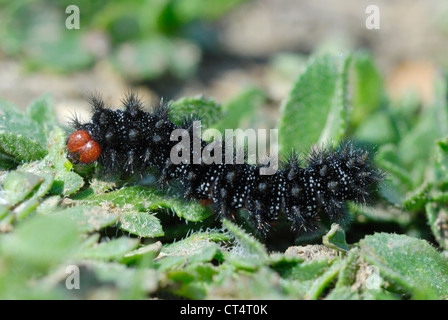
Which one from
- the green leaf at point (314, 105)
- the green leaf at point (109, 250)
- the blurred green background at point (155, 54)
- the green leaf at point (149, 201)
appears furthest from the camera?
the blurred green background at point (155, 54)

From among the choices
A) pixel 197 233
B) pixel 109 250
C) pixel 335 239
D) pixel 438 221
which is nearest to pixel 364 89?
pixel 438 221

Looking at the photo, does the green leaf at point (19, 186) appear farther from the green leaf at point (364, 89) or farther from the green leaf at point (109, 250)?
the green leaf at point (364, 89)

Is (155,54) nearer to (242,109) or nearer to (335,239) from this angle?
(242,109)

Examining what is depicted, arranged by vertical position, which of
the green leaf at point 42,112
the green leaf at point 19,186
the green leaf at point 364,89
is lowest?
the green leaf at point 19,186

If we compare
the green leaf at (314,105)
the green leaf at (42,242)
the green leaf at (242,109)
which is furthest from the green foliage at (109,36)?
the green leaf at (42,242)

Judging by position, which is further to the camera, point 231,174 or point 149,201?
point 149,201

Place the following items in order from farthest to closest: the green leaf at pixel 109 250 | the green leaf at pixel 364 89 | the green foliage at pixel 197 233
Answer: the green leaf at pixel 364 89, the green leaf at pixel 109 250, the green foliage at pixel 197 233

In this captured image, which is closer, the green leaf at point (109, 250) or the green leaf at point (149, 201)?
the green leaf at point (109, 250)
